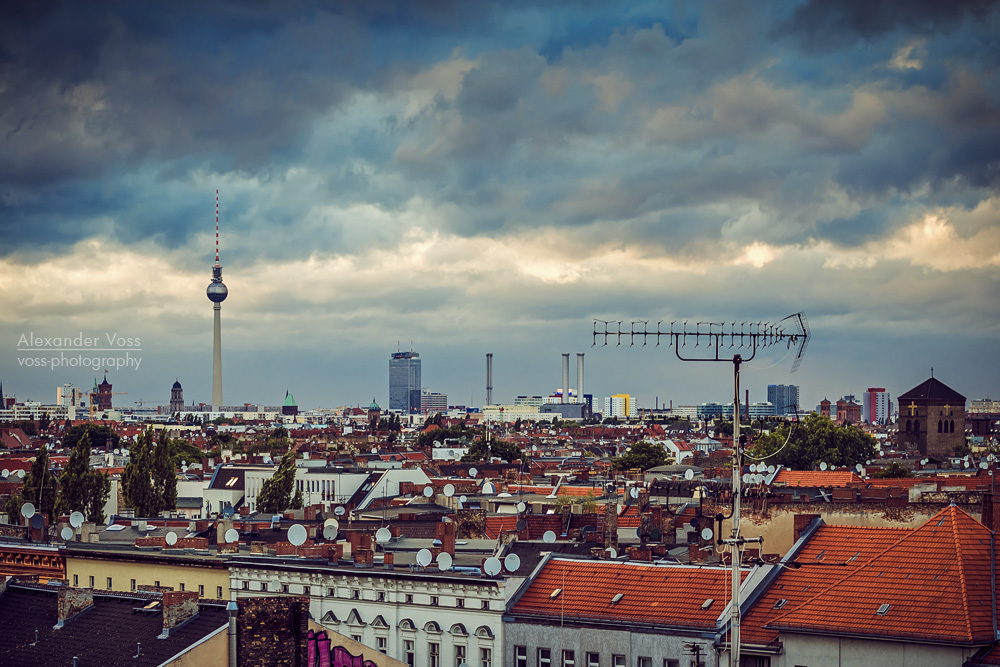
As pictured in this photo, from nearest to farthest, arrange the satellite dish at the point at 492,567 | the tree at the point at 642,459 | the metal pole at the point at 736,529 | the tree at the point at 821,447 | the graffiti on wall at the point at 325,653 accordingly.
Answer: the metal pole at the point at 736,529 → the graffiti on wall at the point at 325,653 → the satellite dish at the point at 492,567 → the tree at the point at 642,459 → the tree at the point at 821,447

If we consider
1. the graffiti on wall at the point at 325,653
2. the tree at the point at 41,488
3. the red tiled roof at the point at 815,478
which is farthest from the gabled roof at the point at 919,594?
the tree at the point at 41,488

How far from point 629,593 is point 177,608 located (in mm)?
14134

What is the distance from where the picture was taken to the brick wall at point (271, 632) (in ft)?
118

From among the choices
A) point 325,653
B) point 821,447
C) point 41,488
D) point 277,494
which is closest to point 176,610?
point 325,653

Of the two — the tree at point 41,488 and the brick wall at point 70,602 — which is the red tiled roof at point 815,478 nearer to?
the tree at point 41,488

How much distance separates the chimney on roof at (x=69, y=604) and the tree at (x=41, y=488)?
60070 millimetres

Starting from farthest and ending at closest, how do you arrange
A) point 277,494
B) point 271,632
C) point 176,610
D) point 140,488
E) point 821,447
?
point 821,447 → point 140,488 → point 277,494 → point 176,610 → point 271,632

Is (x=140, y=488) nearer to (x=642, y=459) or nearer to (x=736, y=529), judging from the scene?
(x=642, y=459)

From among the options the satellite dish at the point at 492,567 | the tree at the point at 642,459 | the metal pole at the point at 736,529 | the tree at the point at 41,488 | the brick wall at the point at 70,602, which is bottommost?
the tree at the point at 642,459

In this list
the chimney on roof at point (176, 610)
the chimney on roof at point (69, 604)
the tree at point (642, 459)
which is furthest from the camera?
the tree at point (642, 459)

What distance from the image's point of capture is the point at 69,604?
41094 mm

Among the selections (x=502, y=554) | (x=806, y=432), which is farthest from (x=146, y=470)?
(x=806, y=432)

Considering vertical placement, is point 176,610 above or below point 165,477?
above

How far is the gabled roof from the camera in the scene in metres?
36.4
